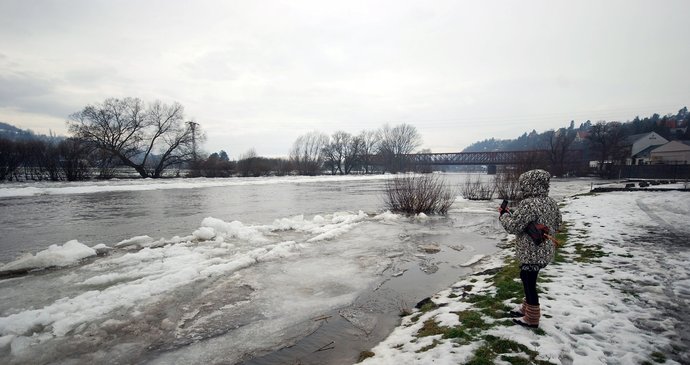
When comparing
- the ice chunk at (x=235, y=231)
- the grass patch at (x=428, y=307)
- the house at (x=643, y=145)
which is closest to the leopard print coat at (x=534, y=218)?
the grass patch at (x=428, y=307)

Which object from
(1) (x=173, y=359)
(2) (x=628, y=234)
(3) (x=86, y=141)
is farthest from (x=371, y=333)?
(3) (x=86, y=141)

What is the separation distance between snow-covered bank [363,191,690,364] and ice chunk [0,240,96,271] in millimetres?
8546

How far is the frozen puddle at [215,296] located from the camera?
450cm

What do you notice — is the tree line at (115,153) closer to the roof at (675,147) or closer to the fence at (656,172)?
the fence at (656,172)

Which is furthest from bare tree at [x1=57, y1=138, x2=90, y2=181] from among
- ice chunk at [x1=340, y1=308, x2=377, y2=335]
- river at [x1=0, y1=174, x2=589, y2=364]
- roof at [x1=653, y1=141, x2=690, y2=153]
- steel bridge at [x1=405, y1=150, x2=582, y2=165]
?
roof at [x1=653, y1=141, x2=690, y2=153]

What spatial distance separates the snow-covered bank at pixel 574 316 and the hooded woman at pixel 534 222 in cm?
44

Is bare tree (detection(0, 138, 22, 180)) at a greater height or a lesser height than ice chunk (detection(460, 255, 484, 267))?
greater

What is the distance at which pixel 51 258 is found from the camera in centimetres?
803

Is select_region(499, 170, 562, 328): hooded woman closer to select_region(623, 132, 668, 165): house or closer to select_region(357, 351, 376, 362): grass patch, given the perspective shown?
select_region(357, 351, 376, 362): grass patch

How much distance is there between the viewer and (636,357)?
3467 mm

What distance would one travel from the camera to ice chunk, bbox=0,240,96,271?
7770mm

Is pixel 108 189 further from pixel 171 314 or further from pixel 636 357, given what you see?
pixel 636 357

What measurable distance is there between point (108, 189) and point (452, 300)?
35633mm

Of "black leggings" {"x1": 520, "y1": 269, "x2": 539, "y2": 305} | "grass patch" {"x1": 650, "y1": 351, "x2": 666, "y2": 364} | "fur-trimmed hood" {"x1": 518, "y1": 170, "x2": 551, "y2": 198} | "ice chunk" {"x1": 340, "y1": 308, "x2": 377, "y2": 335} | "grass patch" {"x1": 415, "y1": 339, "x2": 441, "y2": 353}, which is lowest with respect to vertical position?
"ice chunk" {"x1": 340, "y1": 308, "x2": 377, "y2": 335}
